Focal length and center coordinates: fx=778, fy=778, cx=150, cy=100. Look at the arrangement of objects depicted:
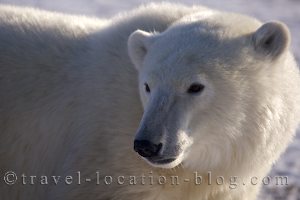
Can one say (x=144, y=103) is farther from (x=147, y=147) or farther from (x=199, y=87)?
(x=147, y=147)

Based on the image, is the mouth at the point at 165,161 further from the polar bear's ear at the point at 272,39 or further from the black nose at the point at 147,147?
the polar bear's ear at the point at 272,39

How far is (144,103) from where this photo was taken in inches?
178

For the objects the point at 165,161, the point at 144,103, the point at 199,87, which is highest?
the point at 199,87

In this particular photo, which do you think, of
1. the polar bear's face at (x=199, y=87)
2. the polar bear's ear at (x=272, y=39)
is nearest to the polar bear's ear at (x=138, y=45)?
the polar bear's face at (x=199, y=87)

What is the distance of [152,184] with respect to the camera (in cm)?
466

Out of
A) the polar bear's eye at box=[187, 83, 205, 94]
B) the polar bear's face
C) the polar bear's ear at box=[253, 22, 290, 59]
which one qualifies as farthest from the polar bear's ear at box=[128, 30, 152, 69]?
the polar bear's ear at box=[253, 22, 290, 59]

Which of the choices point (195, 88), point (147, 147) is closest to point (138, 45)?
point (195, 88)

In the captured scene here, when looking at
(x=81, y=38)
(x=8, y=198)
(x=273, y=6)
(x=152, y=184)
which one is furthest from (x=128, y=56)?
(x=273, y=6)

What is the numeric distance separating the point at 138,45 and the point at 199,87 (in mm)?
532

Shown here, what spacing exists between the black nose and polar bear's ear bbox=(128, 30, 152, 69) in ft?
2.35

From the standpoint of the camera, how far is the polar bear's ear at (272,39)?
446 cm

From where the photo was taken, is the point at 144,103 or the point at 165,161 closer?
the point at 165,161

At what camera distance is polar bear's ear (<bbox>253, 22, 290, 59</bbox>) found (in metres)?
4.46

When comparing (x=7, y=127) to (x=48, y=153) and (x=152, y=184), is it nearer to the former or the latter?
(x=48, y=153)
